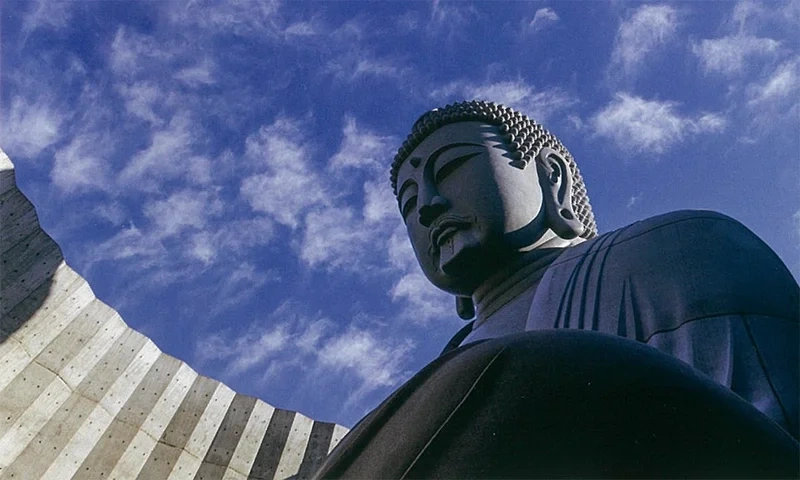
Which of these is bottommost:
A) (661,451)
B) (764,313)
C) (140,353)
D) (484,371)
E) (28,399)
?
(661,451)

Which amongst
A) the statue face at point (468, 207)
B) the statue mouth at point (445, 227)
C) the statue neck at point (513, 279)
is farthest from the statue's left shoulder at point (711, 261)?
the statue mouth at point (445, 227)

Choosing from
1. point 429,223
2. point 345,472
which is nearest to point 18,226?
point 429,223

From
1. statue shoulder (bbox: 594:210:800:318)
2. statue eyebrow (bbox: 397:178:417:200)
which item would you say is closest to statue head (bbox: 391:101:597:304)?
statue eyebrow (bbox: 397:178:417:200)

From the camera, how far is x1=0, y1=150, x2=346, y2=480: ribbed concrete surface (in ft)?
21.0

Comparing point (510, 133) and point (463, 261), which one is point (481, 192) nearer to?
point (463, 261)

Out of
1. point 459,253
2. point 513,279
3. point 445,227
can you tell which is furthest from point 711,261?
point 445,227

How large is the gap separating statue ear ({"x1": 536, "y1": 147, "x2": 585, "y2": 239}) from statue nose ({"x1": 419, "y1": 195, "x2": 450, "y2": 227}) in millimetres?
573

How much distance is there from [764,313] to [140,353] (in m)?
5.14

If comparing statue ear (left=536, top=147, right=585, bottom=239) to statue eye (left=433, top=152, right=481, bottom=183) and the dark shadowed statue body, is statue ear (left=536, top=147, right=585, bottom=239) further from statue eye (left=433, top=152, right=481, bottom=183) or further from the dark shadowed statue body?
statue eye (left=433, top=152, right=481, bottom=183)

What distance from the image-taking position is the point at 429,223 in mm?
4945

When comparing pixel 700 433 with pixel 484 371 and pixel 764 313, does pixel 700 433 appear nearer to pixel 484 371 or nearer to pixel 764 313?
A: pixel 484 371

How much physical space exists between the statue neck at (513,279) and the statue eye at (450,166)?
2.06 feet

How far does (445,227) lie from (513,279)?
0.44 meters

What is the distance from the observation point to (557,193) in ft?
16.9
